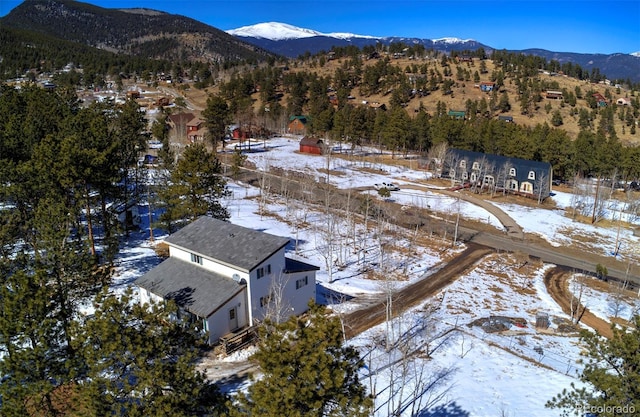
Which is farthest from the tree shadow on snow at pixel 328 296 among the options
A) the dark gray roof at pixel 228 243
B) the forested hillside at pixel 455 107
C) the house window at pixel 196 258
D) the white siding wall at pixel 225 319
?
the forested hillside at pixel 455 107

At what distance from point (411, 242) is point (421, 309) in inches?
537

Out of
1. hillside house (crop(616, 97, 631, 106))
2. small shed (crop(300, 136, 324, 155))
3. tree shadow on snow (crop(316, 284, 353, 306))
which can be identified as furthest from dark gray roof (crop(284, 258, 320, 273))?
hillside house (crop(616, 97, 631, 106))

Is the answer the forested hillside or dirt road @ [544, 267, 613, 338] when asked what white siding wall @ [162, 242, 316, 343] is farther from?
the forested hillside

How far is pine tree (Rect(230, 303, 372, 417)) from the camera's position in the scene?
36.8ft

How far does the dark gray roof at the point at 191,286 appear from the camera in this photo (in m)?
23.6

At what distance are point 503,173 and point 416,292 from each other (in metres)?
38.0

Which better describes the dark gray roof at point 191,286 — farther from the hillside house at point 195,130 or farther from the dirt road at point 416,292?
the hillside house at point 195,130

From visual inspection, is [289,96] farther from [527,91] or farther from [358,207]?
[358,207]

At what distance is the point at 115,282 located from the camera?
29.1 metres

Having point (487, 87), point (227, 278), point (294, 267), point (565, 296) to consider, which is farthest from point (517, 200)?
point (487, 87)

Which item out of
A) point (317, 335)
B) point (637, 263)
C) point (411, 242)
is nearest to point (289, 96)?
point (411, 242)

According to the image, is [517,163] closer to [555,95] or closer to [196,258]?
[196,258]

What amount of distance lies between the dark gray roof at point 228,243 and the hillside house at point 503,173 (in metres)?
43.5

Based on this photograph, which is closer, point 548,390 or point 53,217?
point 53,217
